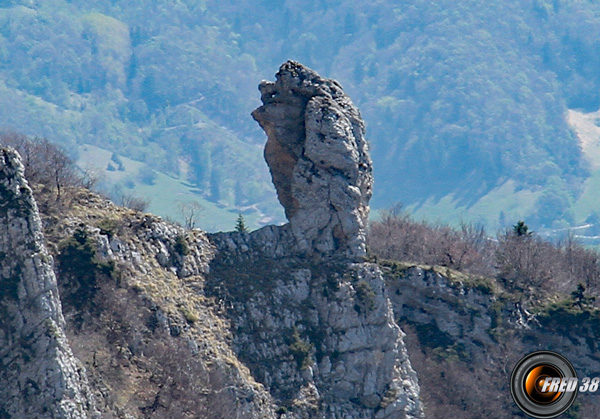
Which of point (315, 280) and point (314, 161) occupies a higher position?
point (314, 161)

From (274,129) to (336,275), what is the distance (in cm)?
1001

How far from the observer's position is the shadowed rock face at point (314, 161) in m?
76.8

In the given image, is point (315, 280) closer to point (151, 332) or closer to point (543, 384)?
point (151, 332)

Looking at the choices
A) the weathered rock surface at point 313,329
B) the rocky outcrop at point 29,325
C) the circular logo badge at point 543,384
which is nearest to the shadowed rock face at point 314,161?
the weathered rock surface at point 313,329

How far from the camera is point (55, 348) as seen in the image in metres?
56.2

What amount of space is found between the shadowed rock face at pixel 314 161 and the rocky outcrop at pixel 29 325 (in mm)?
21643

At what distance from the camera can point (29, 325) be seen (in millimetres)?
57156

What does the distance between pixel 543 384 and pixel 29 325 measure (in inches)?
942

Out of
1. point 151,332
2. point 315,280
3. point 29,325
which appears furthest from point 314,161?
point 29,325

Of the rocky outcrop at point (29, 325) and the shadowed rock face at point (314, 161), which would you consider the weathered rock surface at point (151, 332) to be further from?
the shadowed rock face at point (314, 161)

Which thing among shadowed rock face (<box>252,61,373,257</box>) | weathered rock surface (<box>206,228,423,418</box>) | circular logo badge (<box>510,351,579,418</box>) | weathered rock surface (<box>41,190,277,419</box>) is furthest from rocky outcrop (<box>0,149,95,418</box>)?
shadowed rock face (<box>252,61,373,257</box>)

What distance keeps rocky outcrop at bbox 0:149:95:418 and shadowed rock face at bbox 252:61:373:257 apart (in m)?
21.6

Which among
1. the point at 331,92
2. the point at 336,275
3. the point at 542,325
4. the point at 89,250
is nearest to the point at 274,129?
the point at 331,92

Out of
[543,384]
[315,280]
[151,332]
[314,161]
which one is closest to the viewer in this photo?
[543,384]
